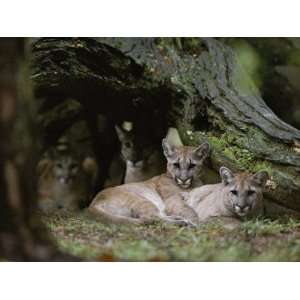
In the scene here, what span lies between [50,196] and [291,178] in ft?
14.5

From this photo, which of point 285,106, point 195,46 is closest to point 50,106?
point 195,46

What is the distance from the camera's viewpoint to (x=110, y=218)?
8.66 metres

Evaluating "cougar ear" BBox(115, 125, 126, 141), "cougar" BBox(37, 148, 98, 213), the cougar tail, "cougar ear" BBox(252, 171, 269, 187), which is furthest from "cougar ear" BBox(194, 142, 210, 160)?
"cougar" BBox(37, 148, 98, 213)

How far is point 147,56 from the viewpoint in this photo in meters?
9.03

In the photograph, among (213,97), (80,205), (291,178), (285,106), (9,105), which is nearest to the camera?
(9,105)

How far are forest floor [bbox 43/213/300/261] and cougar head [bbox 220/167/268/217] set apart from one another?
235 millimetres

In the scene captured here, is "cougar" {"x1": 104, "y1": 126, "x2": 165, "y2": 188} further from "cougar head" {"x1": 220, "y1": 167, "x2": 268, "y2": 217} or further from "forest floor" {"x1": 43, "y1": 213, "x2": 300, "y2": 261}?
"forest floor" {"x1": 43, "y1": 213, "x2": 300, "y2": 261}

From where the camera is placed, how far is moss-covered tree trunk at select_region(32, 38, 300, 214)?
28.0 feet

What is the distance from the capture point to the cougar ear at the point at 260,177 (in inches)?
329

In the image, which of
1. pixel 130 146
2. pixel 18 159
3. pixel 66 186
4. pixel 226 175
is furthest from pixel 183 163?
pixel 18 159

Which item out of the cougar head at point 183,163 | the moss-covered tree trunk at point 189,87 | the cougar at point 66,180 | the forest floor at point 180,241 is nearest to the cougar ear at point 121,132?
the cougar at point 66,180

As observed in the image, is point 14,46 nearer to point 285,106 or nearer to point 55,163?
point 285,106

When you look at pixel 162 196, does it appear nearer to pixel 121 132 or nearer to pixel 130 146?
pixel 130 146

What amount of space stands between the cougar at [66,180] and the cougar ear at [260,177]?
366 cm
